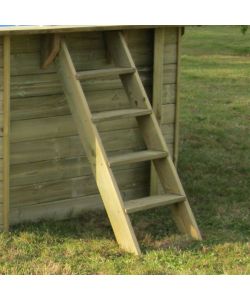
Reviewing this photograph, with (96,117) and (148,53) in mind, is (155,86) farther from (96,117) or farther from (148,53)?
(96,117)

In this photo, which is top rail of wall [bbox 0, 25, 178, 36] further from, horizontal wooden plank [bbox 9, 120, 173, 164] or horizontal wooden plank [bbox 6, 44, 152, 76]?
horizontal wooden plank [bbox 9, 120, 173, 164]

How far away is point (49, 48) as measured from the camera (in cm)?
636

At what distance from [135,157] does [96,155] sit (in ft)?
1.06

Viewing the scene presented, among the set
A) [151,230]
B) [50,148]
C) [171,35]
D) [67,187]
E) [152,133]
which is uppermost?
[171,35]

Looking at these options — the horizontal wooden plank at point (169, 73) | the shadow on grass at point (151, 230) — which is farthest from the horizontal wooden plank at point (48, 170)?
the horizontal wooden plank at point (169, 73)

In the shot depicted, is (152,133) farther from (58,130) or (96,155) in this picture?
(58,130)

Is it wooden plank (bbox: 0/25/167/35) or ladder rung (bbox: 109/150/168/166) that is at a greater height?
wooden plank (bbox: 0/25/167/35)

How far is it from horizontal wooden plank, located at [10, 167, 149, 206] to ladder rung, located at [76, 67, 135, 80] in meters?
1.15

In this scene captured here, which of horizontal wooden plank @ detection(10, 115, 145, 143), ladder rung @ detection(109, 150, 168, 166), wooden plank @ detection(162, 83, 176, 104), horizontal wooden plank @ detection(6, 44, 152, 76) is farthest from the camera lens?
wooden plank @ detection(162, 83, 176, 104)

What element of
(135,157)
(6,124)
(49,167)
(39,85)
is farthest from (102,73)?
(49,167)

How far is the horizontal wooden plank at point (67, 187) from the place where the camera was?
6730 mm

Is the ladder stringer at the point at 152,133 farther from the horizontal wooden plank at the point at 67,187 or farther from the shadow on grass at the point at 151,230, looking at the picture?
the horizontal wooden plank at the point at 67,187

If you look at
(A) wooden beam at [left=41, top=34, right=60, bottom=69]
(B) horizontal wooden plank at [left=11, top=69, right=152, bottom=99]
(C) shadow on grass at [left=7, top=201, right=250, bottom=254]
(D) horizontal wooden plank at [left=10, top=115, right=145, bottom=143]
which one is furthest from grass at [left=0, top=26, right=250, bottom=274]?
(A) wooden beam at [left=41, top=34, right=60, bottom=69]

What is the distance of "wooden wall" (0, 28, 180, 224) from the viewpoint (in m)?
6.56
